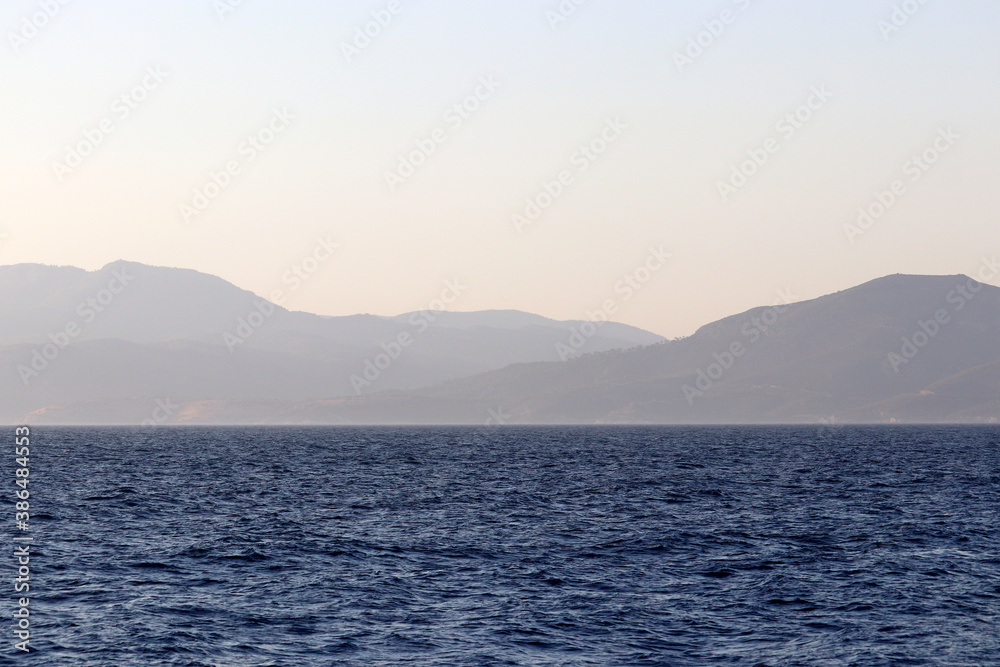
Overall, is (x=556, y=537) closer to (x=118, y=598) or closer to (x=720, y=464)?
(x=118, y=598)

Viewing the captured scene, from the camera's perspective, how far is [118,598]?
110 ft

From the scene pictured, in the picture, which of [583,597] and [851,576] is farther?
[851,576]

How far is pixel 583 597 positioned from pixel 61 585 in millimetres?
18152

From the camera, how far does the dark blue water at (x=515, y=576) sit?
2795cm

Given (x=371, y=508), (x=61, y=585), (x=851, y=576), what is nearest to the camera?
(x=61, y=585)

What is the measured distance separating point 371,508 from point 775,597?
103 ft

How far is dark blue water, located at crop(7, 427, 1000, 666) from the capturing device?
2795 centimetres

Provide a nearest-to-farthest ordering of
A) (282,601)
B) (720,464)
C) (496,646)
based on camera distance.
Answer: (496,646) → (282,601) → (720,464)

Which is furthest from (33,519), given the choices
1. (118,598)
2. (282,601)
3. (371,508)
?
(282,601)

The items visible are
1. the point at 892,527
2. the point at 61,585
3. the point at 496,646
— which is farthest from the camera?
the point at 892,527

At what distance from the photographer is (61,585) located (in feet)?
117

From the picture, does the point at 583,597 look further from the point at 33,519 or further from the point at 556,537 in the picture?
the point at 33,519

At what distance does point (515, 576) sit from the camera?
37.8 metres

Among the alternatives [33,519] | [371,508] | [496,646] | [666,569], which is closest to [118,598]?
[496,646]
